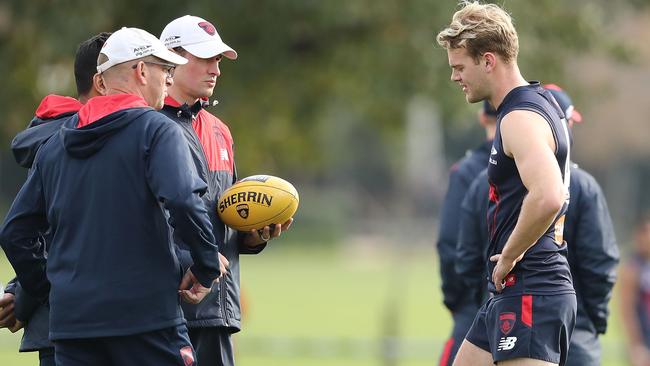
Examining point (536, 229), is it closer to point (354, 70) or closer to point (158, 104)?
point (158, 104)

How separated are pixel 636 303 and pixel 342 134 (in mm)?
45176

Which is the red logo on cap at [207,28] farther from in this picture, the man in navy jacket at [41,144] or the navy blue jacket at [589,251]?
the navy blue jacket at [589,251]

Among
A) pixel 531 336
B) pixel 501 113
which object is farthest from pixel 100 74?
pixel 531 336

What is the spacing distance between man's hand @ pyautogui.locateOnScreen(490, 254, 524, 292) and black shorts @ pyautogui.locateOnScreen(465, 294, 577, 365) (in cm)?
7

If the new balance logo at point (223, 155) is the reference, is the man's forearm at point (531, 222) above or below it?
below

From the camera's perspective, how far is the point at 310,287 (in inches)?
1179

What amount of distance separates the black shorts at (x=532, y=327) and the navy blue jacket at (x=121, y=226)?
1351 millimetres

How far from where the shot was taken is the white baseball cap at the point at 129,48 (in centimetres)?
534

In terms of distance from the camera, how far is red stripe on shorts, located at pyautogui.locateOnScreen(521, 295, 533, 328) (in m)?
5.53

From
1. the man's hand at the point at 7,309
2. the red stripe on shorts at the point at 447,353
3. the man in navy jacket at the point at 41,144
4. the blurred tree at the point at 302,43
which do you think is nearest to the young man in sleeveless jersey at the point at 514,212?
the red stripe on shorts at the point at 447,353

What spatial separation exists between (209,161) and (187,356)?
114cm

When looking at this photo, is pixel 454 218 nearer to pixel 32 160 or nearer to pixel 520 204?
pixel 520 204

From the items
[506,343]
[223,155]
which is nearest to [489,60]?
[506,343]

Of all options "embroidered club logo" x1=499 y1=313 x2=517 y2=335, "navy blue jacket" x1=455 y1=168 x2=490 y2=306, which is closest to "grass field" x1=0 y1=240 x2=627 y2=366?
"navy blue jacket" x1=455 y1=168 x2=490 y2=306
